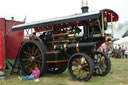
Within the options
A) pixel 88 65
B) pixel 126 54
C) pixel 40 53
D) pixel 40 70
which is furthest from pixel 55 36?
pixel 126 54

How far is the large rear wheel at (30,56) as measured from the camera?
20.8 ft

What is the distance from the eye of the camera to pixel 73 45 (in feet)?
18.8

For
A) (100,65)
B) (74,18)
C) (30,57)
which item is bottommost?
(100,65)

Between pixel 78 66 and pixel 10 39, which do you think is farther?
pixel 10 39

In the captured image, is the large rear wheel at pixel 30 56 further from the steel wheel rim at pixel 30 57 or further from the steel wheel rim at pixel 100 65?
the steel wheel rim at pixel 100 65

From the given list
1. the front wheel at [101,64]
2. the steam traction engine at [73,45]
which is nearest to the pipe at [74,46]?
the steam traction engine at [73,45]

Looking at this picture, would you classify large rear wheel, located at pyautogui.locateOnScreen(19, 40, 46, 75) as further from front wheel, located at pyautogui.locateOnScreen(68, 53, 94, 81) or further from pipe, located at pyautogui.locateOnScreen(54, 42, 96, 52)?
front wheel, located at pyautogui.locateOnScreen(68, 53, 94, 81)

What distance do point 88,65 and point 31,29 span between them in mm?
2757

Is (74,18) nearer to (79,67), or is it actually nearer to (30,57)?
(79,67)

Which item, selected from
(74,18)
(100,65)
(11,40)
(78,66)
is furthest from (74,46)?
(11,40)

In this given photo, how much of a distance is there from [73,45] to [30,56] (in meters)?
1.86

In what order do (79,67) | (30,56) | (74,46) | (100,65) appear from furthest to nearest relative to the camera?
1. (30,56)
2. (100,65)
3. (74,46)
4. (79,67)

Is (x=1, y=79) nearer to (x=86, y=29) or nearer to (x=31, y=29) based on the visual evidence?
(x=31, y=29)

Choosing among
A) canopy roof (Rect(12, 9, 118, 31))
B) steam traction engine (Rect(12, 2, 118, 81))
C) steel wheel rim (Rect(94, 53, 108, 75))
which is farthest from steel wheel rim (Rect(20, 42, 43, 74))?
steel wheel rim (Rect(94, 53, 108, 75))
